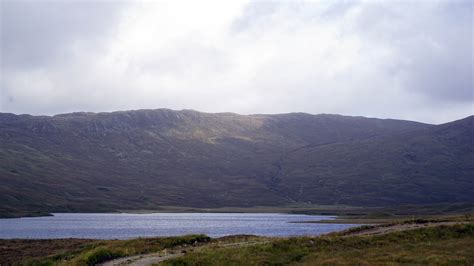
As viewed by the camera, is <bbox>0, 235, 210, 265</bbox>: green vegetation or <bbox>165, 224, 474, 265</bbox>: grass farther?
<bbox>0, 235, 210, 265</bbox>: green vegetation

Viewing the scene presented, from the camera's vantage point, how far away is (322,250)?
41969 millimetres

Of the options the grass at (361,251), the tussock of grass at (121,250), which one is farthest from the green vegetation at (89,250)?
the grass at (361,251)

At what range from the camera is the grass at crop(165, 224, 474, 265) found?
36.8 meters

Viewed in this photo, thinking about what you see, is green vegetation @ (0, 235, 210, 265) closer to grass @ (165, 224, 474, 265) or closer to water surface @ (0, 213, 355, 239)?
grass @ (165, 224, 474, 265)

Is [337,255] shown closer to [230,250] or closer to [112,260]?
[230,250]

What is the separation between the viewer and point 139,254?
46969 millimetres

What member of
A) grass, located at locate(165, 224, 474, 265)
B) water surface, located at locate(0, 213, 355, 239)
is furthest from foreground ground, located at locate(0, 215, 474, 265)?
water surface, located at locate(0, 213, 355, 239)

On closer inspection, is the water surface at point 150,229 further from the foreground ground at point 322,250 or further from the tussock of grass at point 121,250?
the foreground ground at point 322,250

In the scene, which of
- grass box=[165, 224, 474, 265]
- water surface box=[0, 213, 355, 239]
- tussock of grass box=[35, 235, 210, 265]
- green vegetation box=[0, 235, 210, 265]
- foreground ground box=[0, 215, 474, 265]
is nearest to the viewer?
grass box=[165, 224, 474, 265]

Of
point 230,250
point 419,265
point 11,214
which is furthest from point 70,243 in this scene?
point 11,214

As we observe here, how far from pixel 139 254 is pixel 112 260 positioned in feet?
10.5

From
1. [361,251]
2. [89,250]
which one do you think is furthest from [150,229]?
[361,251]

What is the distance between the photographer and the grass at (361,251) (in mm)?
36781

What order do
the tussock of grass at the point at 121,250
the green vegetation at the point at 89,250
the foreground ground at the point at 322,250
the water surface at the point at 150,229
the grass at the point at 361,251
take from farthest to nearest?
the water surface at the point at 150,229 < the green vegetation at the point at 89,250 < the tussock of grass at the point at 121,250 < the foreground ground at the point at 322,250 < the grass at the point at 361,251
